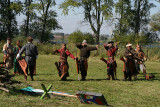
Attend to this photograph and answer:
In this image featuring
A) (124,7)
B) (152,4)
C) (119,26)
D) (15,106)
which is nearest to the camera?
(15,106)

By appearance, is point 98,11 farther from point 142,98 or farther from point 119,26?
point 142,98

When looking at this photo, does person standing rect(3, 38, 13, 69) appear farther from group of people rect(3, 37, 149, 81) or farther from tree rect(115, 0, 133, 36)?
tree rect(115, 0, 133, 36)

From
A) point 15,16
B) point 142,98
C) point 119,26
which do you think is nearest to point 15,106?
point 142,98

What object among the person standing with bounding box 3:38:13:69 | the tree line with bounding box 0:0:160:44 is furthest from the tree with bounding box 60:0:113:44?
the person standing with bounding box 3:38:13:69

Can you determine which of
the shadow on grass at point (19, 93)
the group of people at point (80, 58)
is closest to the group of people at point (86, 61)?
the group of people at point (80, 58)

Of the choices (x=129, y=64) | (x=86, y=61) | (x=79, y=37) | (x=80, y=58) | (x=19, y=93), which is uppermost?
(x=79, y=37)

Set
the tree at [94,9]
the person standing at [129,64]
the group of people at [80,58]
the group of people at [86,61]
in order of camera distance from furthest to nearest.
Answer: the tree at [94,9], the person standing at [129,64], the group of people at [86,61], the group of people at [80,58]

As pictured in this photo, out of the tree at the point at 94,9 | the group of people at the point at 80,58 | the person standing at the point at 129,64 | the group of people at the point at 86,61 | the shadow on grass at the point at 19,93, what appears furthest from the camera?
the tree at the point at 94,9

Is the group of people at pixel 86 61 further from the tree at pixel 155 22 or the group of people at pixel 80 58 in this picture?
the tree at pixel 155 22

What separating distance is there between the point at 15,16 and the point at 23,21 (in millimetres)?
2153

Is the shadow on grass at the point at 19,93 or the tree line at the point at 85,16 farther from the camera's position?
the tree line at the point at 85,16

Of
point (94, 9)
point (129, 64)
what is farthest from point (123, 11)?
point (129, 64)

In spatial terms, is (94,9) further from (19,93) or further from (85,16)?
(19,93)

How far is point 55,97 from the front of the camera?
7836mm
